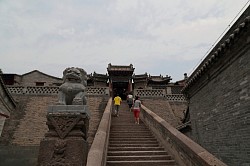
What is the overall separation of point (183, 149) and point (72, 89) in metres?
2.82

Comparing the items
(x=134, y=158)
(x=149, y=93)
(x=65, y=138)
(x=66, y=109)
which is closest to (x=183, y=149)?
(x=134, y=158)

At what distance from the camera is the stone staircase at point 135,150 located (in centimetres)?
504

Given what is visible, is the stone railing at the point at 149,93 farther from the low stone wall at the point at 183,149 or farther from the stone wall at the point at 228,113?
the low stone wall at the point at 183,149

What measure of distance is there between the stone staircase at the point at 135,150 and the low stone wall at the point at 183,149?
261mm

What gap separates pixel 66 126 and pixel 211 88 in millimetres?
6496

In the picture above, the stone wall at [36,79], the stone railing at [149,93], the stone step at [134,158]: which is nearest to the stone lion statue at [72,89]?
the stone step at [134,158]

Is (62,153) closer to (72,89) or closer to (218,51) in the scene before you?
(72,89)

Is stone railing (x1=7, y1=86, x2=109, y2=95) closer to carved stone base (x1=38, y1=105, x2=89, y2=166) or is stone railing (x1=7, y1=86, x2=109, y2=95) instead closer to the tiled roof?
the tiled roof

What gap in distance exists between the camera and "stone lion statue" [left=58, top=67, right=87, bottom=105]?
4.15m

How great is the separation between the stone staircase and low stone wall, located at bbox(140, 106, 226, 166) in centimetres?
26

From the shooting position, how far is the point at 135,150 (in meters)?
6.06

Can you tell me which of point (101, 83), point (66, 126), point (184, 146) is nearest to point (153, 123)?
point (184, 146)

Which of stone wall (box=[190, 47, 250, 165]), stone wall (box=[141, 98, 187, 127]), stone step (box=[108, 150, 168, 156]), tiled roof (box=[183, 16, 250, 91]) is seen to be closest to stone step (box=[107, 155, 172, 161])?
stone step (box=[108, 150, 168, 156])

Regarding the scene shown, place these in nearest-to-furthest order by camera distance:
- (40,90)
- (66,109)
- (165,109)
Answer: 1. (66,109)
2. (40,90)
3. (165,109)
